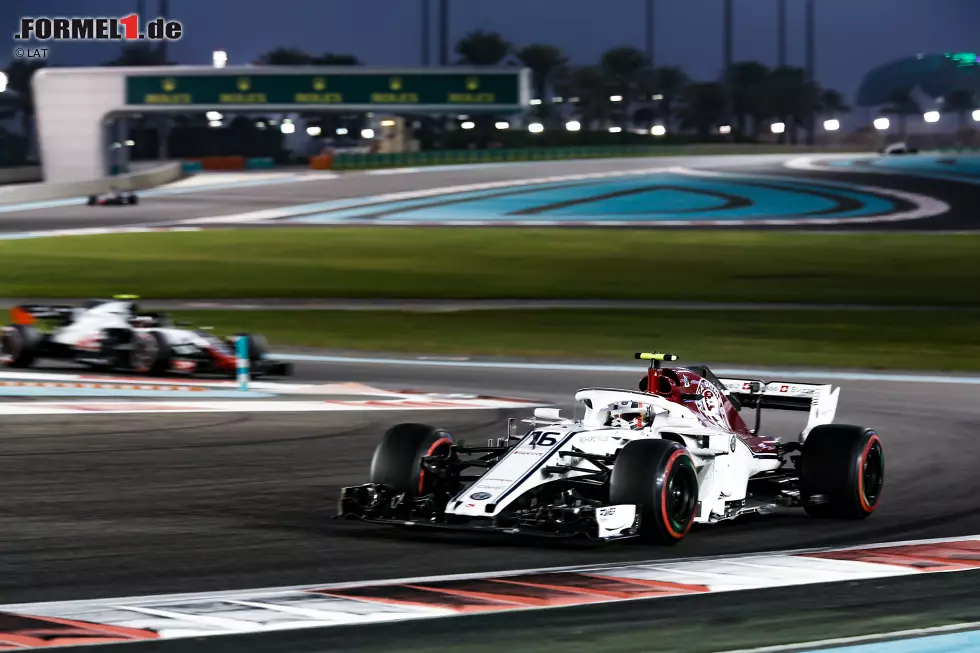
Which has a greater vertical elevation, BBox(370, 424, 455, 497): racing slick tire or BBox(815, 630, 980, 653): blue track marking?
BBox(370, 424, 455, 497): racing slick tire

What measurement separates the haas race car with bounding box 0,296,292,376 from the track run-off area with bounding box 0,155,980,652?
0.46 m

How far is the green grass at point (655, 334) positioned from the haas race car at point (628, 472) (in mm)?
13220

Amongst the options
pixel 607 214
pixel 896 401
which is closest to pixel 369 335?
pixel 896 401

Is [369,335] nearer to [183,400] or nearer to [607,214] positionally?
[183,400]

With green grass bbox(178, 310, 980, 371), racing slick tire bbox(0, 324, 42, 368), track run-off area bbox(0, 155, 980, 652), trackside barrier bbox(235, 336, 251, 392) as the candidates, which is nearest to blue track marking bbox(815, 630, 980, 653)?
track run-off area bbox(0, 155, 980, 652)

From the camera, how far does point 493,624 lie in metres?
7.61

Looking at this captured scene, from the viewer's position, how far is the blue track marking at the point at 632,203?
69.2 metres

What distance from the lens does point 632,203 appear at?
7356 cm

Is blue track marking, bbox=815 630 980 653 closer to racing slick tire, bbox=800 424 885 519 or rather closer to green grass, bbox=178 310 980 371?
racing slick tire, bbox=800 424 885 519

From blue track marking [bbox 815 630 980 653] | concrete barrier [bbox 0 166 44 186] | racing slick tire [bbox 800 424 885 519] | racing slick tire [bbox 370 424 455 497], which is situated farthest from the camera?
concrete barrier [bbox 0 166 44 186]

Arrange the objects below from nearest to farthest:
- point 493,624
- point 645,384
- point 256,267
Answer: point 493,624 < point 645,384 < point 256,267

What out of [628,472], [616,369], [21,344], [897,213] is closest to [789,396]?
[628,472]

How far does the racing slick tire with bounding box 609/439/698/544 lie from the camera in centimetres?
961

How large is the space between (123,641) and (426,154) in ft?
301
